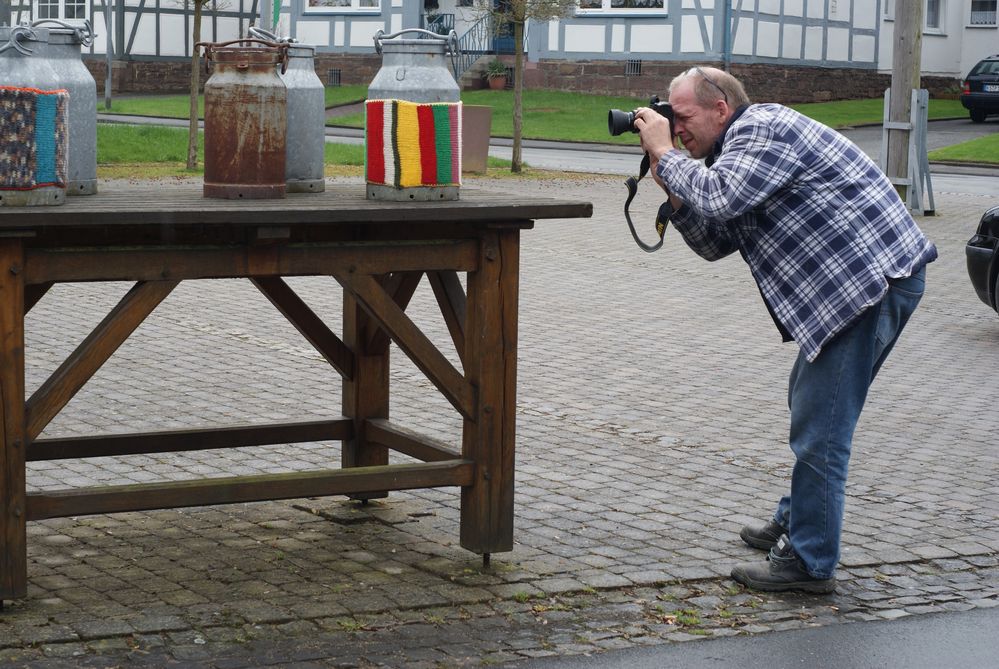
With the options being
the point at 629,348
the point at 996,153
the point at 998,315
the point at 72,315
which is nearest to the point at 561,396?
the point at 629,348

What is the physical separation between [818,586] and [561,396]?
3.24 metres

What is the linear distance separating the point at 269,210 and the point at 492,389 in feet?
3.38

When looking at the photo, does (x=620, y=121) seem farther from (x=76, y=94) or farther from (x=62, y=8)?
(x=62, y=8)

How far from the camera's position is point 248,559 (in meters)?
5.17

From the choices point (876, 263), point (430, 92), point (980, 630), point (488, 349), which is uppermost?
point (430, 92)

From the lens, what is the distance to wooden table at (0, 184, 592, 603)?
4.36 m

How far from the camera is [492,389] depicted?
16.5 ft

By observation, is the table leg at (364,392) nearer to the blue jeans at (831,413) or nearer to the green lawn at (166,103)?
the blue jeans at (831,413)

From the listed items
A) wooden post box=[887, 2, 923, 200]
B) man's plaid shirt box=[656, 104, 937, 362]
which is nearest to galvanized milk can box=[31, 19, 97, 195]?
man's plaid shirt box=[656, 104, 937, 362]

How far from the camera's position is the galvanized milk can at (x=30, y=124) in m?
4.31

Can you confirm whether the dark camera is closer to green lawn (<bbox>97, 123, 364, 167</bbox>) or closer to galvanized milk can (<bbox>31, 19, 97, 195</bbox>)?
galvanized milk can (<bbox>31, 19, 97, 195</bbox>)

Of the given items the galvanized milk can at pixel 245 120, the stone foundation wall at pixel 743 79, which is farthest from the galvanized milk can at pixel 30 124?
the stone foundation wall at pixel 743 79

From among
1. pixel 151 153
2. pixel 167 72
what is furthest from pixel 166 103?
pixel 151 153

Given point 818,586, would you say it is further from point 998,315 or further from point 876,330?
point 998,315
